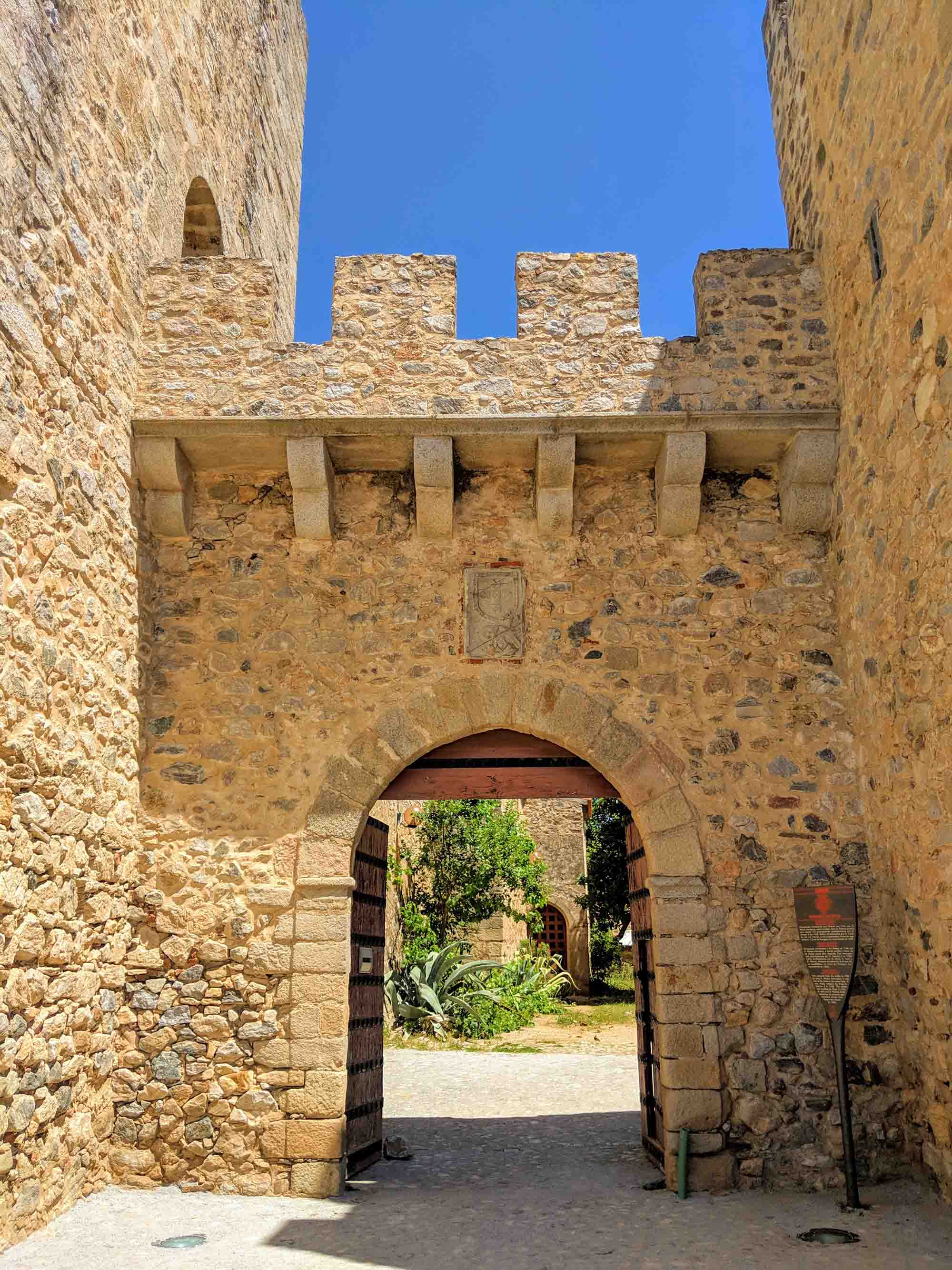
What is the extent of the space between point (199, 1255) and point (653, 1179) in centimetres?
234

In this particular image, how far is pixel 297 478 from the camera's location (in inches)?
214

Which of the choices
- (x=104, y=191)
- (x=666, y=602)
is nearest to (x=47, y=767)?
(x=104, y=191)

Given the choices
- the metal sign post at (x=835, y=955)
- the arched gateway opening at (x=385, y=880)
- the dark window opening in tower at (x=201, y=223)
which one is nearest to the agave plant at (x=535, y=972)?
the arched gateway opening at (x=385, y=880)

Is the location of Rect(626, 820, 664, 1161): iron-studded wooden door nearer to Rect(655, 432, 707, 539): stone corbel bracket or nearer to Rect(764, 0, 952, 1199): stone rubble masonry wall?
Rect(764, 0, 952, 1199): stone rubble masonry wall

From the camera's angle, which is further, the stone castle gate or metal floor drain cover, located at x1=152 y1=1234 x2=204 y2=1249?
the stone castle gate

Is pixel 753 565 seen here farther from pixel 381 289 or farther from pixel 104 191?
pixel 104 191

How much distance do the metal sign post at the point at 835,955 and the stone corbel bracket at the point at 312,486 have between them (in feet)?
10.3

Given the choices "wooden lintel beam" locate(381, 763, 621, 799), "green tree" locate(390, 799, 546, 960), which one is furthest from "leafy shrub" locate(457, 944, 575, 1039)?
"wooden lintel beam" locate(381, 763, 621, 799)

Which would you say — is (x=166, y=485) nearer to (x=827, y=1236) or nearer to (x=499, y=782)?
(x=499, y=782)

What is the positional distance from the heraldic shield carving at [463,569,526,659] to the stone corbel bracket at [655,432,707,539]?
0.89m

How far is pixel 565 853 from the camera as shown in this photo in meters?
18.9

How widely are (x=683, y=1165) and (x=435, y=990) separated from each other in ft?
20.7

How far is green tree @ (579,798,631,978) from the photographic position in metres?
18.1

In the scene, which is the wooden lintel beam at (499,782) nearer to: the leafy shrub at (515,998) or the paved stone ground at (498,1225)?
the paved stone ground at (498,1225)
